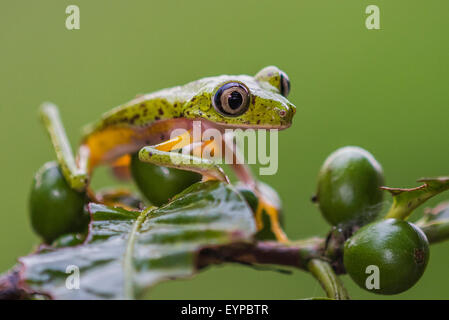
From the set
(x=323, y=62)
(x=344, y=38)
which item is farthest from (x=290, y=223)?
(x=344, y=38)

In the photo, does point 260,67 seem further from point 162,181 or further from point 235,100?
point 162,181

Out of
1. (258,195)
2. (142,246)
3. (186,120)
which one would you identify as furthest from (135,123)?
(142,246)

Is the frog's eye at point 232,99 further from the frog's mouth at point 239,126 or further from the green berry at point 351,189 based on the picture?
the green berry at point 351,189

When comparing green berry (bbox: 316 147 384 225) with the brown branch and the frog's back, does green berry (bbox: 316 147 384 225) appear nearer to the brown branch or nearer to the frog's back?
the brown branch

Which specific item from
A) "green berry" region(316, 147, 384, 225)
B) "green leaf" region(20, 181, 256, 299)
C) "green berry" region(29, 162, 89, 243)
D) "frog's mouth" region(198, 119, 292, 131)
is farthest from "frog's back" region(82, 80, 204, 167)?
"green leaf" region(20, 181, 256, 299)

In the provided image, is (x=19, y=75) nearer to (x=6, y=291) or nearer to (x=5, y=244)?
(x=5, y=244)
